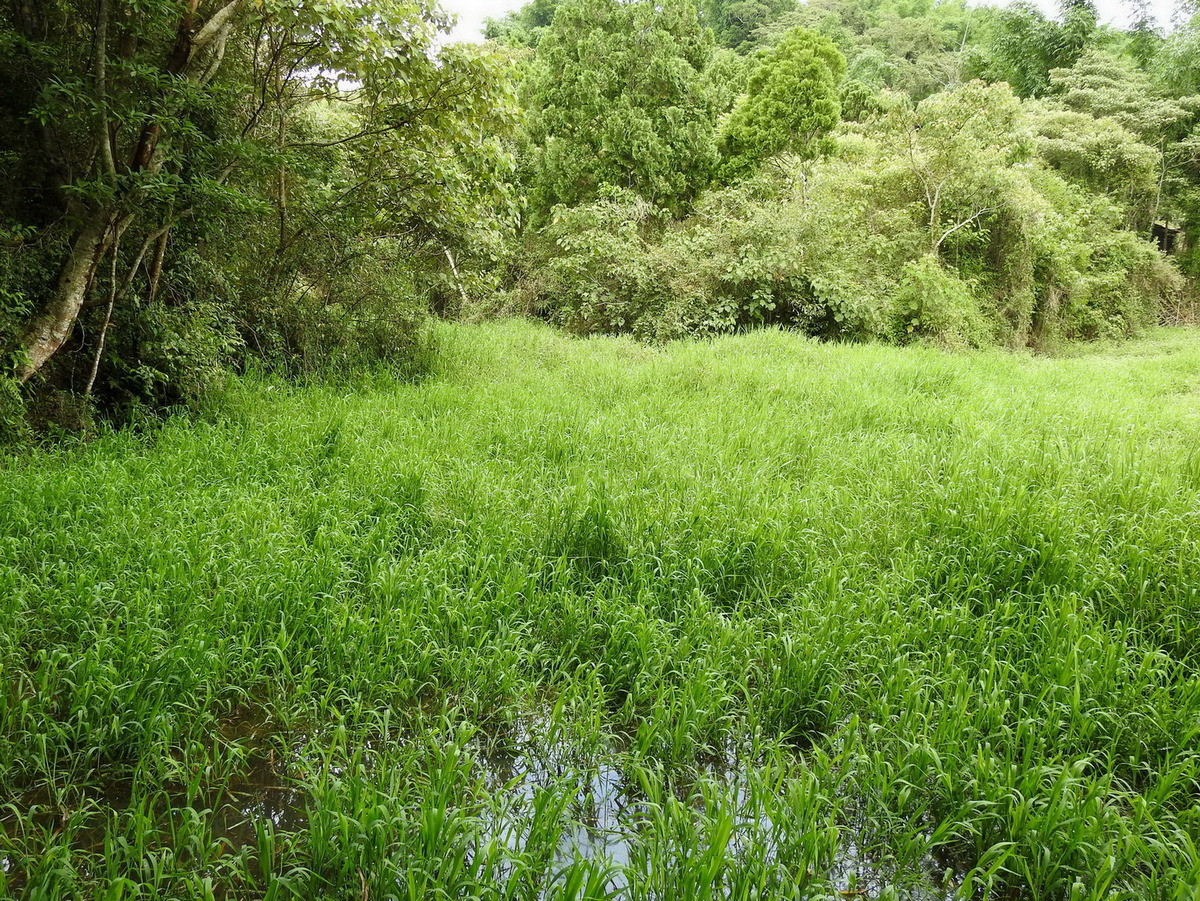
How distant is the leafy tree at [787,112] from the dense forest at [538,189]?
7cm

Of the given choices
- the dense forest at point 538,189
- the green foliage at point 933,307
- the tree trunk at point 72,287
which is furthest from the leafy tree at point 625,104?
the tree trunk at point 72,287

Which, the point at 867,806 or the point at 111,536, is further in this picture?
the point at 111,536

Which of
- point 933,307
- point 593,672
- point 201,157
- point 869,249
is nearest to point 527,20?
point 869,249

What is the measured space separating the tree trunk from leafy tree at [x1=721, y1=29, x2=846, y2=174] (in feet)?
46.5

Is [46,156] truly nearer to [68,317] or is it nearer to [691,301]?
[68,317]

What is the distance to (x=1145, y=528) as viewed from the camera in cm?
376

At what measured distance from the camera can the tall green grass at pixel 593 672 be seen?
192 centimetres

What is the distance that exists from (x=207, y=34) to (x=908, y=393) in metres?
7.59

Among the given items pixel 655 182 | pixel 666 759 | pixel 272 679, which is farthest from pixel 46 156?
pixel 655 182

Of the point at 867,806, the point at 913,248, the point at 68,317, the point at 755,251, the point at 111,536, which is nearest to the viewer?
the point at 867,806

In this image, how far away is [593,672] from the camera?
2732 mm

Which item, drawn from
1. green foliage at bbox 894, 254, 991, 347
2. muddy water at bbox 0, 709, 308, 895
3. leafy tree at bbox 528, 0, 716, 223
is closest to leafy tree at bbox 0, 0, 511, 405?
muddy water at bbox 0, 709, 308, 895

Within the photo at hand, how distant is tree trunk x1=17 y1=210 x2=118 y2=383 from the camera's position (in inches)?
187

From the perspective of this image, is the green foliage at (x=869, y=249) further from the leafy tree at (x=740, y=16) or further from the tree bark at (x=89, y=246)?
the leafy tree at (x=740, y=16)
